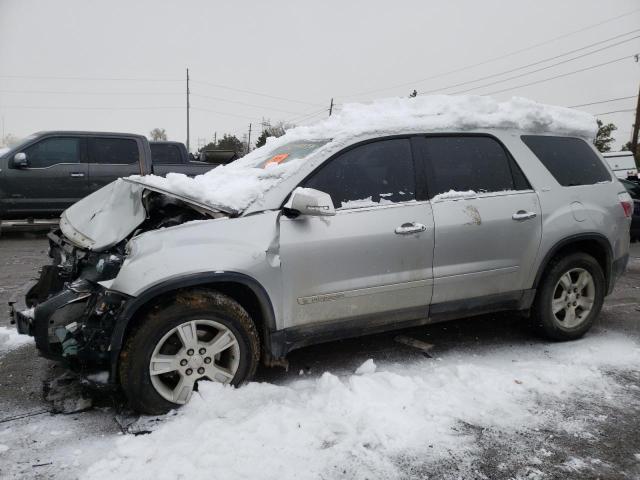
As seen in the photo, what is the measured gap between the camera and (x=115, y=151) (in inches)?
389

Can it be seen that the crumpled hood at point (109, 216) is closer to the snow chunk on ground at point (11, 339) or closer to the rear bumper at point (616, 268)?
the snow chunk on ground at point (11, 339)

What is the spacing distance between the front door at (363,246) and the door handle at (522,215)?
75 cm

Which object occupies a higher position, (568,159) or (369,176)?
(568,159)

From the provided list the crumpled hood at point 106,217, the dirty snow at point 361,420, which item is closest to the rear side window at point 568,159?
the dirty snow at point 361,420

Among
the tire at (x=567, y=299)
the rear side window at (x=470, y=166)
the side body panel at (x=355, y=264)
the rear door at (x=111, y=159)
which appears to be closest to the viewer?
the side body panel at (x=355, y=264)

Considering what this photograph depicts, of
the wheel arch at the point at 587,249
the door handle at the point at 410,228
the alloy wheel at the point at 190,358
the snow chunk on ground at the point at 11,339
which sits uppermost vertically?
the door handle at the point at 410,228

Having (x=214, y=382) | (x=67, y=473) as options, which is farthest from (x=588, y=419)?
(x=67, y=473)

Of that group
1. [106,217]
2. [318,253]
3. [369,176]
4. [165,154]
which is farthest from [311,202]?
[165,154]

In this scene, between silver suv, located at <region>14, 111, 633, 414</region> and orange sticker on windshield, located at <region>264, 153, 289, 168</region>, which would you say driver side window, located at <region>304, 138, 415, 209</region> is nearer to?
silver suv, located at <region>14, 111, 633, 414</region>

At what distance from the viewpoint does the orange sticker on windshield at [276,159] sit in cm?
374

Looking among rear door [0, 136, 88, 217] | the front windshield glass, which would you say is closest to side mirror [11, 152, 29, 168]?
rear door [0, 136, 88, 217]

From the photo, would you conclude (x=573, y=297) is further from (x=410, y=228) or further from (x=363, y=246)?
(x=363, y=246)

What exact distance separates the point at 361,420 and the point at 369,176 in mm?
1544

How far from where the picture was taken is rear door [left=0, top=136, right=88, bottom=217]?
9117 mm
